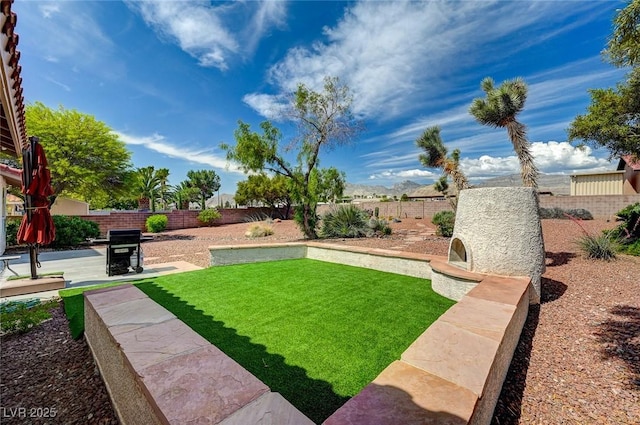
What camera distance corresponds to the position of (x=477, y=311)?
2768mm

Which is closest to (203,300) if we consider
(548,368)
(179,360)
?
(179,360)

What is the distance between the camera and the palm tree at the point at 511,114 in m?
7.54

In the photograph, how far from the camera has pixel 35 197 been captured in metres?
4.92

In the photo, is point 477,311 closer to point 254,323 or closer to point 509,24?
point 254,323

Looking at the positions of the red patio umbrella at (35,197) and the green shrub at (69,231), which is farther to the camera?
the green shrub at (69,231)

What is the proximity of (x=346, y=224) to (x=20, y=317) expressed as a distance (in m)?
10.7

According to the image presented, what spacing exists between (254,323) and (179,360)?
179cm

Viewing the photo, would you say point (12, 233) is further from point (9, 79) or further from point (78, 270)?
point (9, 79)

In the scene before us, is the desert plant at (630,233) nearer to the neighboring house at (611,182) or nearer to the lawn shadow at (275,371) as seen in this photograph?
the lawn shadow at (275,371)

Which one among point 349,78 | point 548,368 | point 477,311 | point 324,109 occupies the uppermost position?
point 349,78

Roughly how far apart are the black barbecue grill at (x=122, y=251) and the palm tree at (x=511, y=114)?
10.9 metres

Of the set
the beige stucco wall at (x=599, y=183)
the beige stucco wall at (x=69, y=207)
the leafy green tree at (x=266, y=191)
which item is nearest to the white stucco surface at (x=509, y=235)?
the beige stucco wall at (x=599, y=183)

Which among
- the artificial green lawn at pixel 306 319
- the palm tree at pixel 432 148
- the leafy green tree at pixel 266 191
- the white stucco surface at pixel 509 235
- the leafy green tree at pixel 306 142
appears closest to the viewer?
the artificial green lawn at pixel 306 319

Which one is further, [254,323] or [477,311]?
[254,323]
